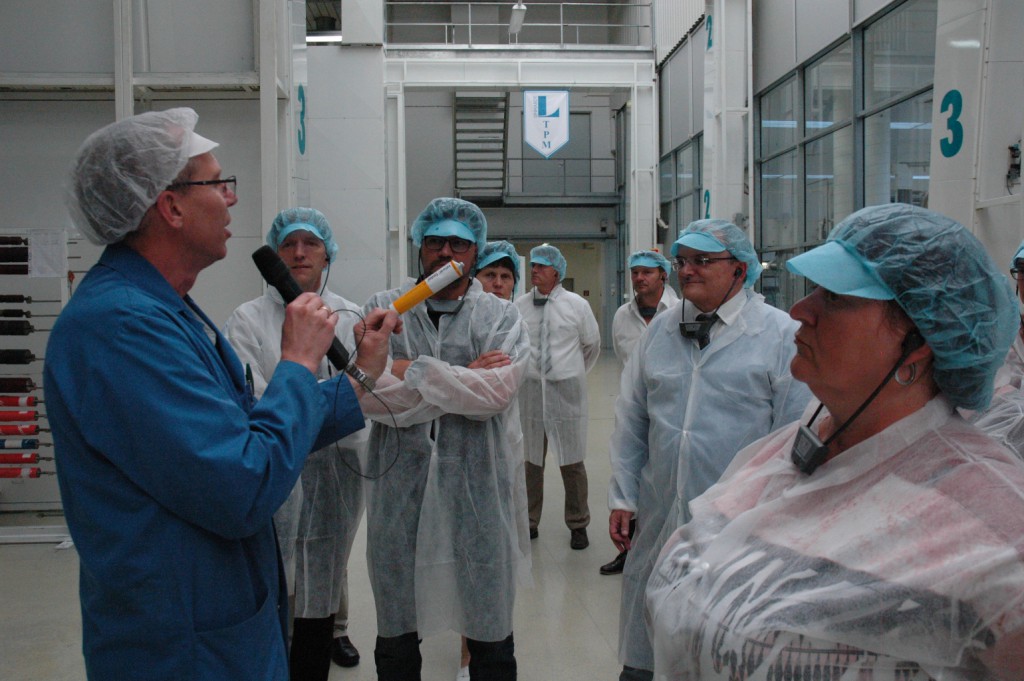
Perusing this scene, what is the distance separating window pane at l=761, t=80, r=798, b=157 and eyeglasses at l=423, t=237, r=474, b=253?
253 inches

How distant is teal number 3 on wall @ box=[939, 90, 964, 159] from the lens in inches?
136

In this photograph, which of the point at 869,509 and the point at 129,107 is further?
the point at 129,107

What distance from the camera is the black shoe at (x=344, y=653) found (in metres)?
3.19

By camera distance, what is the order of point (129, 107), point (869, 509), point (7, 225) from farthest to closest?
1. point (7, 225)
2. point (129, 107)
3. point (869, 509)

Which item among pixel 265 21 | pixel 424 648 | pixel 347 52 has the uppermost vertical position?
pixel 347 52

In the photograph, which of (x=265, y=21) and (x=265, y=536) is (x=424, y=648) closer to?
(x=265, y=536)

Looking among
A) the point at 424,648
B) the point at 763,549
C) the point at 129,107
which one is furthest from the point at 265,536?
the point at 129,107

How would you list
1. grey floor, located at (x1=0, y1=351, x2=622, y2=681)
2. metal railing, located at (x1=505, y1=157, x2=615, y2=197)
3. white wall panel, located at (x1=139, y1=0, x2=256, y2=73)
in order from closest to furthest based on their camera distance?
1. grey floor, located at (x1=0, y1=351, x2=622, y2=681)
2. white wall panel, located at (x1=139, y1=0, x2=256, y2=73)
3. metal railing, located at (x1=505, y1=157, x2=615, y2=197)

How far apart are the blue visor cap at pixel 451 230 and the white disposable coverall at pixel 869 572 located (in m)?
1.53

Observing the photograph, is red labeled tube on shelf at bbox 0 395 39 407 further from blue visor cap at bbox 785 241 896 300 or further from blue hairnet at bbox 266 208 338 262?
blue visor cap at bbox 785 241 896 300

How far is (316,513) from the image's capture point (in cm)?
264

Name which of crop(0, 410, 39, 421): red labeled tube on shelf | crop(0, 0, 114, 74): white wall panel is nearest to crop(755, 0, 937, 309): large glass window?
crop(0, 0, 114, 74): white wall panel

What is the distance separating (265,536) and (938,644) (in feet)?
3.53

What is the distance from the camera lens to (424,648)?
336 centimetres
